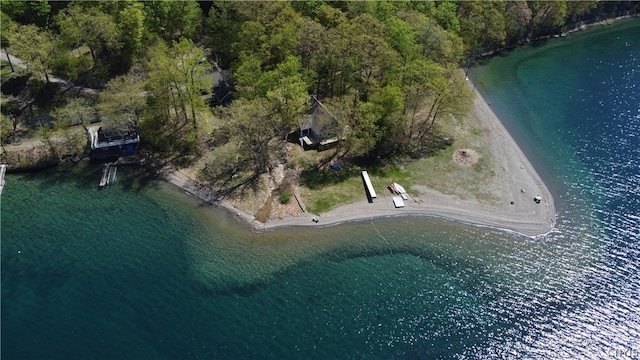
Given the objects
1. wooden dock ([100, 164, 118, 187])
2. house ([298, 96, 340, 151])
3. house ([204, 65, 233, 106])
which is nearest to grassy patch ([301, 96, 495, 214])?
house ([298, 96, 340, 151])

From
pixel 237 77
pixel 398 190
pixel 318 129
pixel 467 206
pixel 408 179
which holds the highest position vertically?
pixel 237 77

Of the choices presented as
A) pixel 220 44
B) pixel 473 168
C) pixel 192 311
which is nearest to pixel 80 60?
pixel 220 44

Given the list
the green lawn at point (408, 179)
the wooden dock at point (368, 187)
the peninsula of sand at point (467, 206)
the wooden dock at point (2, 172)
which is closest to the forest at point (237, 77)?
the wooden dock at point (2, 172)

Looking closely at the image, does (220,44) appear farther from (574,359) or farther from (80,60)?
(574,359)

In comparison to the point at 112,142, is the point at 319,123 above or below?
above

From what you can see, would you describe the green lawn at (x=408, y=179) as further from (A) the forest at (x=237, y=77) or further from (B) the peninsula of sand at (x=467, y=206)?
(A) the forest at (x=237, y=77)

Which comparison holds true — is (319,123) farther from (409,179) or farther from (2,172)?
(2,172)

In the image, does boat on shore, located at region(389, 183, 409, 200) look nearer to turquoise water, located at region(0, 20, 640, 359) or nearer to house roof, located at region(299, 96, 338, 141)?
turquoise water, located at region(0, 20, 640, 359)

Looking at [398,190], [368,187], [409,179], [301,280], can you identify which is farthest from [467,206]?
[301,280]

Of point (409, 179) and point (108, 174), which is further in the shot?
Answer: point (409, 179)
